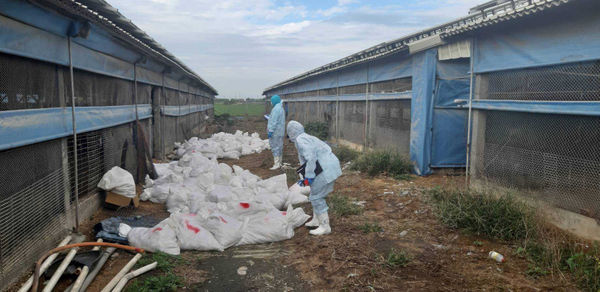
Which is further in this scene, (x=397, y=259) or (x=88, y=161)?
(x=88, y=161)

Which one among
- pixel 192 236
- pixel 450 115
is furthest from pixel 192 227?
pixel 450 115

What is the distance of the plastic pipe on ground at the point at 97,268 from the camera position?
3513 mm

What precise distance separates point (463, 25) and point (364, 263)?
14.8 feet

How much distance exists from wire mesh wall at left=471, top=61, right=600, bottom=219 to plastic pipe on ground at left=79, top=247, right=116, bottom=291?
531cm

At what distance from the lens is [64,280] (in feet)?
11.8

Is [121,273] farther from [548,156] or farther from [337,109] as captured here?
[337,109]

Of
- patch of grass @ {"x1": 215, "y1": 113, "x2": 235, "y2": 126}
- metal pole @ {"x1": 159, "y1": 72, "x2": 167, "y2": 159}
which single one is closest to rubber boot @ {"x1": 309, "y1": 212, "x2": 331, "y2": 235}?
metal pole @ {"x1": 159, "y1": 72, "x2": 167, "y2": 159}

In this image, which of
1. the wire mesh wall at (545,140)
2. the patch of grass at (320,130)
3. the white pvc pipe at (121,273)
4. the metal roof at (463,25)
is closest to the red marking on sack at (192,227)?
the white pvc pipe at (121,273)

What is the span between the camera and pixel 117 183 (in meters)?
5.61

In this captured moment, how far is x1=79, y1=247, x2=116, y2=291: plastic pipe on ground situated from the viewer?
138 inches

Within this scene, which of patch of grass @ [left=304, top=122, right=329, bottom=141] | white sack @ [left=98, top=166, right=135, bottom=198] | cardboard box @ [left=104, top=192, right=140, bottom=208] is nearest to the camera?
white sack @ [left=98, top=166, right=135, bottom=198]

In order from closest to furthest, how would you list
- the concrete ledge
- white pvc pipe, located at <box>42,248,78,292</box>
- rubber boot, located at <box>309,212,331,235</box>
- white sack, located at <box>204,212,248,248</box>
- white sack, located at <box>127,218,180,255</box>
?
white pvc pipe, located at <box>42,248,78,292</box> → white sack, located at <box>127,218,180,255</box> → the concrete ledge → white sack, located at <box>204,212,248,248</box> → rubber boot, located at <box>309,212,331,235</box>

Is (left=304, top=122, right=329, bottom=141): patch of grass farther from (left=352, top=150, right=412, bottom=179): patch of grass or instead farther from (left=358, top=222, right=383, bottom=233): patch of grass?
(left=358, top=222, right=383, bottom=233): patch of grass

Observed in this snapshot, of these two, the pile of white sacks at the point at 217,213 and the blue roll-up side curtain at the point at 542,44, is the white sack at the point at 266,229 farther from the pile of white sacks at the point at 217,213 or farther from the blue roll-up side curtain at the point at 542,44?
the blue roll-up side curtain at the point at 542,44
